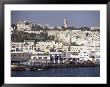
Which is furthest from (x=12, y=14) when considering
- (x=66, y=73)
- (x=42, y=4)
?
(x=66, y=73)

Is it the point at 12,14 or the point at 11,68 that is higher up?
the point at 12,14

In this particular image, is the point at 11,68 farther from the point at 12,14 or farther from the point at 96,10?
the point at 96,10

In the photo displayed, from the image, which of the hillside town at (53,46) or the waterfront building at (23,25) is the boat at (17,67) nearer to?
the hillside town at (53,46)

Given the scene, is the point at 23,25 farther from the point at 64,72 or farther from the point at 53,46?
the point at 64,72

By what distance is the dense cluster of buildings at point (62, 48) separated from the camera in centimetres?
305

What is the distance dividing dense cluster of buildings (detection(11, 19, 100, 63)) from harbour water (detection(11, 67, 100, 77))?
3cm

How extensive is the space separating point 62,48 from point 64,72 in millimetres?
101

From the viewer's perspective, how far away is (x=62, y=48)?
3.05 m

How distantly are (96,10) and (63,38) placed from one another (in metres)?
0.18

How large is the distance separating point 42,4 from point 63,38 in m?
0.17

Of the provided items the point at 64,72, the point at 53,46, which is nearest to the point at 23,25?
the point at 53,46

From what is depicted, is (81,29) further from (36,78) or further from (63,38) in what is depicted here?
(36,78)

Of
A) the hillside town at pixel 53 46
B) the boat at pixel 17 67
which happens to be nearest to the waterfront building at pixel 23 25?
the hillside town at pixel 53 46

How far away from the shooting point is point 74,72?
3.04 meters
